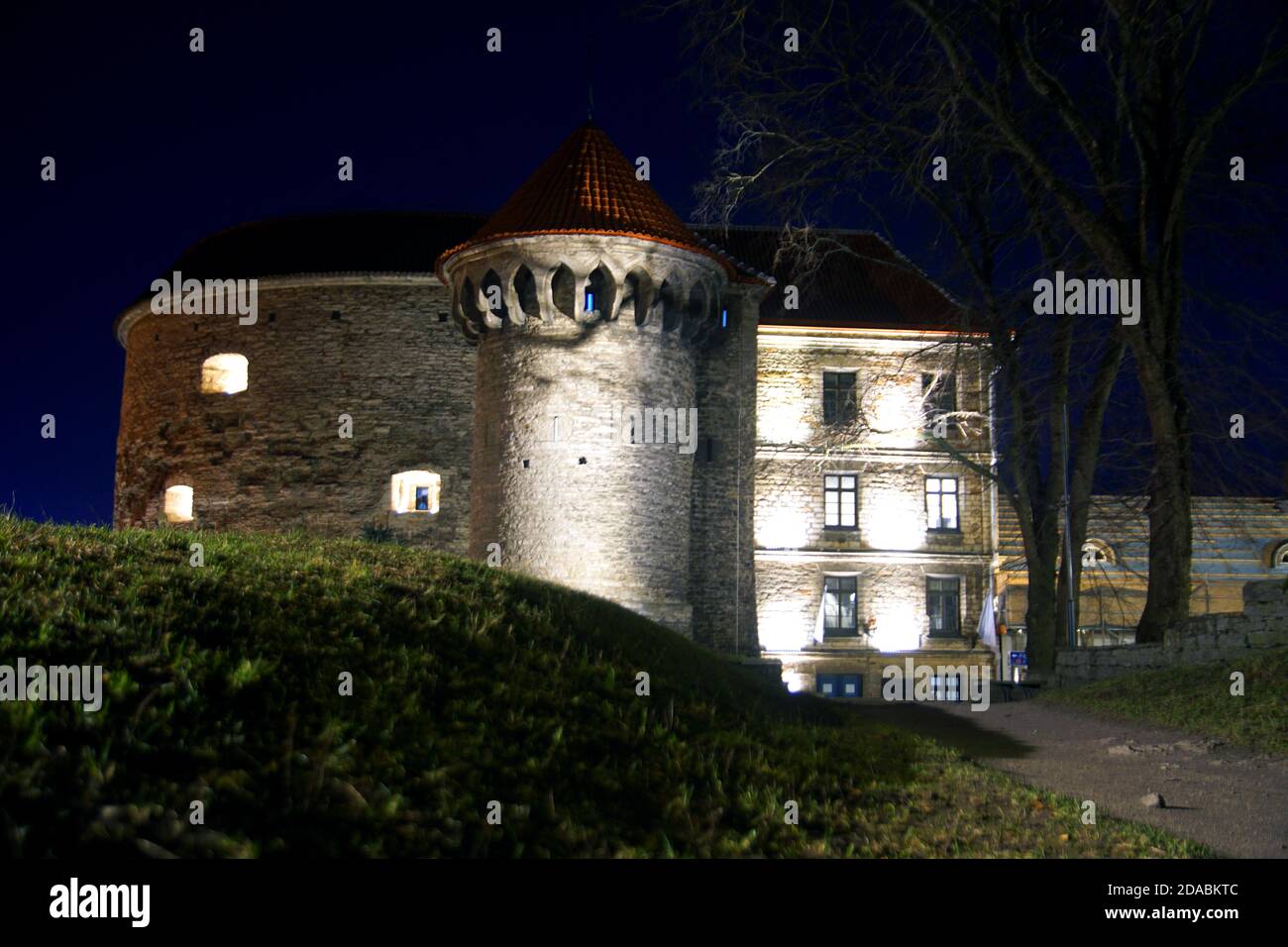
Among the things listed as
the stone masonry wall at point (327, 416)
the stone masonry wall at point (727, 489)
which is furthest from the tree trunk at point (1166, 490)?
the stone masonry wall at point (327, 416)

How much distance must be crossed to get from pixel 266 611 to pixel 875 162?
1366 centimetres

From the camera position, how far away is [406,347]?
2727 cm

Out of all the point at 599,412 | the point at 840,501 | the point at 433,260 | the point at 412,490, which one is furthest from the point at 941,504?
the point at 433,260

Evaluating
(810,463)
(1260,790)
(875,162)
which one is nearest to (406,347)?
(810,463)

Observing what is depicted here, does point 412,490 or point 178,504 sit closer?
point 412,490

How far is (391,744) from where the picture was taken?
6.82 metres

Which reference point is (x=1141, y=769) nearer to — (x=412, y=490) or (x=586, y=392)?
(x=586, y=392)

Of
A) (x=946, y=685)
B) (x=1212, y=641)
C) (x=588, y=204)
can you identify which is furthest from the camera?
(x=946, y=685)

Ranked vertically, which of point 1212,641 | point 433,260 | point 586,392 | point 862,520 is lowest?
point 1212,641

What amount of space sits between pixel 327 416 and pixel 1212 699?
2008 centimetres

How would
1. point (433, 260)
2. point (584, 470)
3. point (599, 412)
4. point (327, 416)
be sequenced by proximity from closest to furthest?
point (584, 470) < point (599, 412) < point (327, 416) < point (433, 260)

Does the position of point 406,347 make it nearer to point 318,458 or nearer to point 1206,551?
point 318,458

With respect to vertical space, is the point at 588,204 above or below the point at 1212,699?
above

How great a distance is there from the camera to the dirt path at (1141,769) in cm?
762
